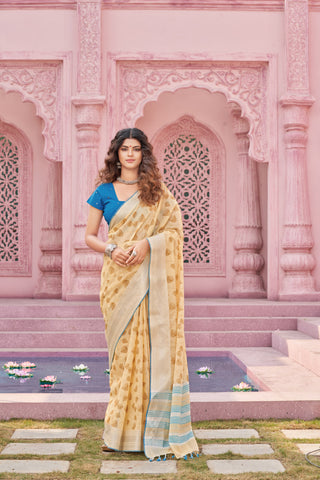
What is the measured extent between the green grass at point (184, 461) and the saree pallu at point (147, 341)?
0.33 feet

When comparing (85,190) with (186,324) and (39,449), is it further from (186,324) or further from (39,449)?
(39,449)

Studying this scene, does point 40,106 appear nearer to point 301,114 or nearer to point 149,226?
point 301,114

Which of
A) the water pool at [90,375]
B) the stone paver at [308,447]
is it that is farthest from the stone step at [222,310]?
the stone paver at [308,447]

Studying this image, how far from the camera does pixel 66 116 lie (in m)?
6.05

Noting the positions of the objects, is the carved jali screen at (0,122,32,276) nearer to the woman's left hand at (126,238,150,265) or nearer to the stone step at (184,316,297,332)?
the stone step at (184,316,297,332)

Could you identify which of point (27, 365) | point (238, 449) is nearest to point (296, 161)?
point (27, 365)

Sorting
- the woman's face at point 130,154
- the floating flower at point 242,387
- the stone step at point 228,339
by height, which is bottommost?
the floating flower at point 242,387

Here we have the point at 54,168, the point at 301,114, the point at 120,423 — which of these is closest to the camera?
the point at 120,423

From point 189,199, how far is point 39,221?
1611 millimetres

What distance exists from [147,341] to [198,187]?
4.64m

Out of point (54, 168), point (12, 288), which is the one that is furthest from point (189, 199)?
point (12, 288)

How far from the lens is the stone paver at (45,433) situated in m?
2.74

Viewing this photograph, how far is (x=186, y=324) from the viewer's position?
5.39m

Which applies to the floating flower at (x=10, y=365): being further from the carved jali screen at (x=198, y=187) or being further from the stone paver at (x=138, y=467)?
the carved jali screen at (x=198, y=187)
